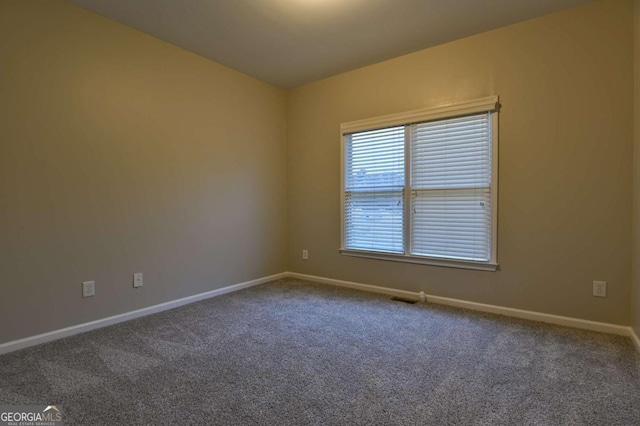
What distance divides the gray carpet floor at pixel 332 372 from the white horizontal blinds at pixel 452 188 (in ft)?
2.25

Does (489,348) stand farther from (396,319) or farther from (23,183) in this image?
(23,183)

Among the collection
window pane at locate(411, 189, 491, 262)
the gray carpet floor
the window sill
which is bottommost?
the gray carpet floor

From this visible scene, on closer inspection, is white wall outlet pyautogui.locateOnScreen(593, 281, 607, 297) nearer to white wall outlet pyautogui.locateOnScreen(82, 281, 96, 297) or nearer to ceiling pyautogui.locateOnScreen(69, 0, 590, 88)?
ceiling pyautogui.locateOnScreen(69, 0, 590, 88)

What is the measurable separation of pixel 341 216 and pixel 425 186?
1.06 metres

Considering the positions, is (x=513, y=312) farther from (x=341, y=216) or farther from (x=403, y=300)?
(x=341, y=216)

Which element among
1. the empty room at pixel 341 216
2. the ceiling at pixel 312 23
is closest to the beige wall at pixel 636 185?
the empty room at pixel 341 216

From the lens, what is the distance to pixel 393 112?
3.46m

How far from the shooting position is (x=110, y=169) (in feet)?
8.80

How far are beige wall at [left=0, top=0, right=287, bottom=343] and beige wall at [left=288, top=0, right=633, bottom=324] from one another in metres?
1.92

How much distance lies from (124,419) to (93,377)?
0.54 m

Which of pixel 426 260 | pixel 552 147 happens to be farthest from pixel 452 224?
pixel 552 147

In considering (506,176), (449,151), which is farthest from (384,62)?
(506,176)

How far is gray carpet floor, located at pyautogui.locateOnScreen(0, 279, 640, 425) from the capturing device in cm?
152

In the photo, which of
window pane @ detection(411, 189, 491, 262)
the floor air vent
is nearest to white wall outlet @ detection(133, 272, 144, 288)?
the floor air vent
